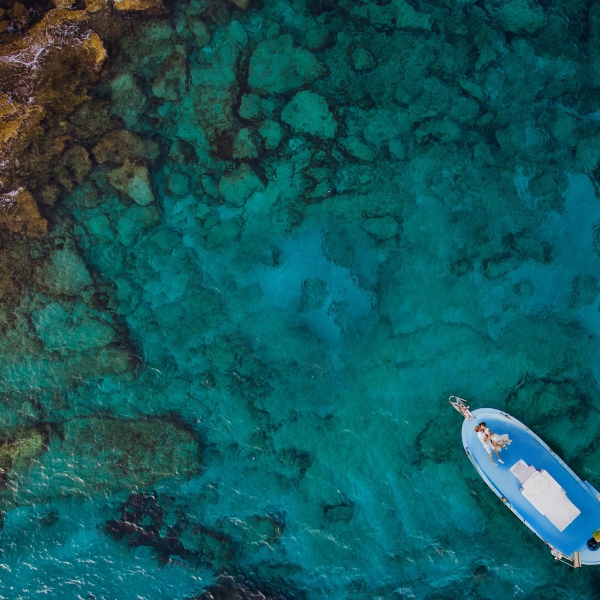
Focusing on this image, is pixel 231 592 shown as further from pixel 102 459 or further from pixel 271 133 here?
pixel 271 133

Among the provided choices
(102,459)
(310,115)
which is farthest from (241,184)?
(102,459)

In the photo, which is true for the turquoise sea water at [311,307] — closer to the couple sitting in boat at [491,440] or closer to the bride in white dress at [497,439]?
the couple sitting in boat at [491,440]

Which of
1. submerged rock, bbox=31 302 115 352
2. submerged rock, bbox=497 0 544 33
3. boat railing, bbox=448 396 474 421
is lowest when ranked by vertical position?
boat railing, bbox=448 396 474 421

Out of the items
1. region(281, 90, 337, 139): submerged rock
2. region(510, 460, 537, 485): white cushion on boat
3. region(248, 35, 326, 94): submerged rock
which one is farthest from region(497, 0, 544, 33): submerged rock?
region(510, 460, 537, 485): white cushion on boat

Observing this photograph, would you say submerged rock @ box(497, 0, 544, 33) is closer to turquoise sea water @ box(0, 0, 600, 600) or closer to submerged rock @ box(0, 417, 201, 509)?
turquoise sea water @ box(0, 0, 600, 600)

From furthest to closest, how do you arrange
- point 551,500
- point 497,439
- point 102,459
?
point 102,459, point 497,439, point 551,500

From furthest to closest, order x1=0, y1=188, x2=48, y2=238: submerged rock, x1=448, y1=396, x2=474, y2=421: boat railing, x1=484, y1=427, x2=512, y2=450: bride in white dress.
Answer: x1=0, y1=188, x2=48, y2=238: submerged rock
x1=448, y1=396, x2=474, y2=421: boat railing
x1=484, y1=427, x2=512, y2=450: bride in white dress

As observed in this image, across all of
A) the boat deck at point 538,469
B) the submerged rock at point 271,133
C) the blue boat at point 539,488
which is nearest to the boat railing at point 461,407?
the blue boat at point 539,488
